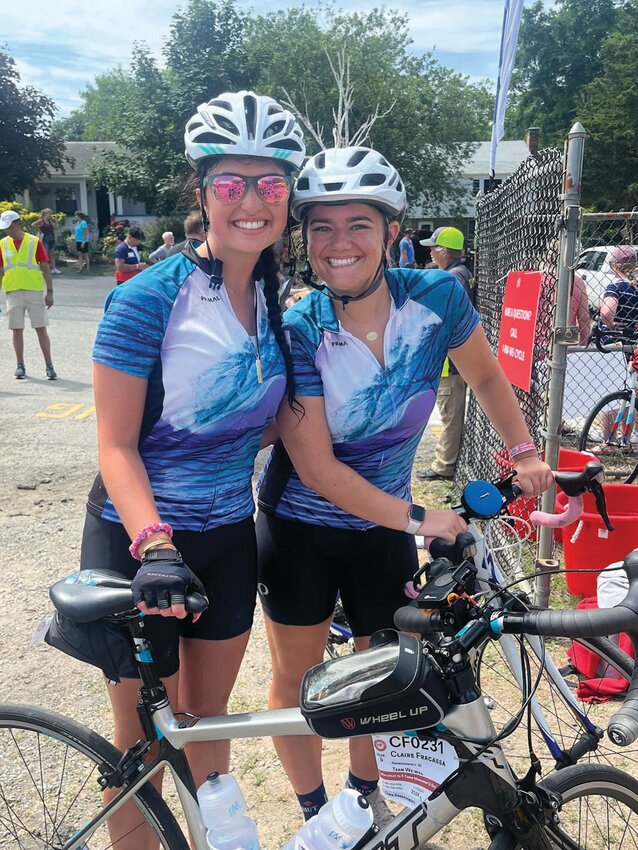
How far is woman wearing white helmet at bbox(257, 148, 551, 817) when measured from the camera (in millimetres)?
2090

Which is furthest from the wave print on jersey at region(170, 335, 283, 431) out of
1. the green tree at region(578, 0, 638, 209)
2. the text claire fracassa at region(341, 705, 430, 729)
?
the green tree at region(578, 0, 638, 209)

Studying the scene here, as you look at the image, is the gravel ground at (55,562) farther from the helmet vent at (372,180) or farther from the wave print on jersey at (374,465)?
the helmet vent at (372,180)

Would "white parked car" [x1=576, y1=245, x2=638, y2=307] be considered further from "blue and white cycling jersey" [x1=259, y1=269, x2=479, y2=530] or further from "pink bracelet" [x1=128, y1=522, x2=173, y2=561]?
"pink bracelet" [x1=128, y1=522, x2=173, y2=561]

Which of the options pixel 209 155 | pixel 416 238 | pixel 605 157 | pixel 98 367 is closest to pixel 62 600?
pixel 98 367

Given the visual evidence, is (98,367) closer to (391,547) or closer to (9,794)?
(391,547)

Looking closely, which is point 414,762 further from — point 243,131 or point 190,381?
point 243,131

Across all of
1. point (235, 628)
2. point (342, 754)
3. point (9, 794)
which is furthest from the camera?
point (342, 754)

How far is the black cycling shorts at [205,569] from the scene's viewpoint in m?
1.99

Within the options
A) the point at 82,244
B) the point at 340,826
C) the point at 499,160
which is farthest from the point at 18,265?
the point at 499,160

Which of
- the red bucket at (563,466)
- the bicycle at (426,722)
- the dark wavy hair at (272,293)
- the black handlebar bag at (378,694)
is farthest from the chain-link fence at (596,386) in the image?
the black handlebar bag at (378,694)

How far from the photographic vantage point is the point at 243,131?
1984mm

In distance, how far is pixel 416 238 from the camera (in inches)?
960

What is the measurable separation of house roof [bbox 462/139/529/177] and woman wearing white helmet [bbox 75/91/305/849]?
4339cm

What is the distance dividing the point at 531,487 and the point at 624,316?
6.47 meters
